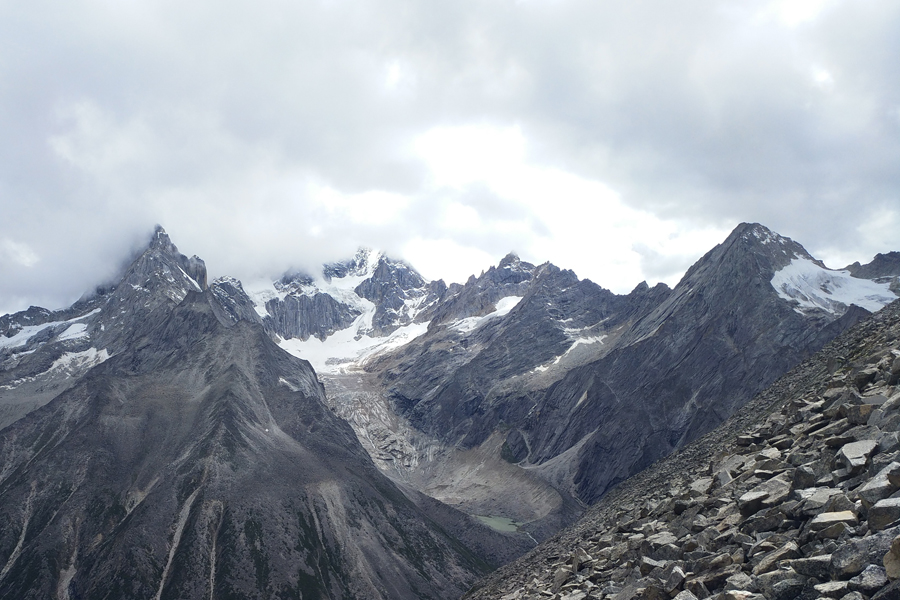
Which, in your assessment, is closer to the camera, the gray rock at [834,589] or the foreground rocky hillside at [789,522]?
the gray rock at [834,589]

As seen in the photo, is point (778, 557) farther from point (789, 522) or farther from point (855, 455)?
point (855, 455)

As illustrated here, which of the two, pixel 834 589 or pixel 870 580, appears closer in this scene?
pixel 870 580

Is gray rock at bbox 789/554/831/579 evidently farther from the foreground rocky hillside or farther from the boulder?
the boulder

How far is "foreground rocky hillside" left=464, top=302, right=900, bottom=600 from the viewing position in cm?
1454

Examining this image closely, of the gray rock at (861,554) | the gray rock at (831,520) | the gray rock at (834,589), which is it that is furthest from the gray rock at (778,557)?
the gray rock at (834,589)

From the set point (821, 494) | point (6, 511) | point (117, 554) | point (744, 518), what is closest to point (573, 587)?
point (744, 518)

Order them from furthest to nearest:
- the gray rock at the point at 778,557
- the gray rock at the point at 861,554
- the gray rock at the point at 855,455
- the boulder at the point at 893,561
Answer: the gray rock at the point at 855,455
the gray rock at the point at 778,557
the gray rock at the point at 861,554
the boulder at the point at 893,561

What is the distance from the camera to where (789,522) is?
1791 centimetres

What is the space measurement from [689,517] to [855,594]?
39.1 ft

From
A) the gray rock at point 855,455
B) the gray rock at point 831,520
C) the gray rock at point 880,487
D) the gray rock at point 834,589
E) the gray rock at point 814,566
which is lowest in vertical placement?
the gray rock at point 834,589

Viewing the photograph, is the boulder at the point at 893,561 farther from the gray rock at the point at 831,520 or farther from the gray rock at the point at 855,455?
the gray rock at the point at 855,455

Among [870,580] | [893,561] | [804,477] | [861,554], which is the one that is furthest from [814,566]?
[804,477]

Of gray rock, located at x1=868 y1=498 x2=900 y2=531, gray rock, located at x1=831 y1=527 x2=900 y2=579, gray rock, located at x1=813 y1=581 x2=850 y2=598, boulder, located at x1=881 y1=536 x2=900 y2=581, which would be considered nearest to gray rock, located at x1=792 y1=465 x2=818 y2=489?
gray rock, located at x1=868 y1=498 x2=900 y2=531

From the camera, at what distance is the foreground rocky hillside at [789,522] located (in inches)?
572
